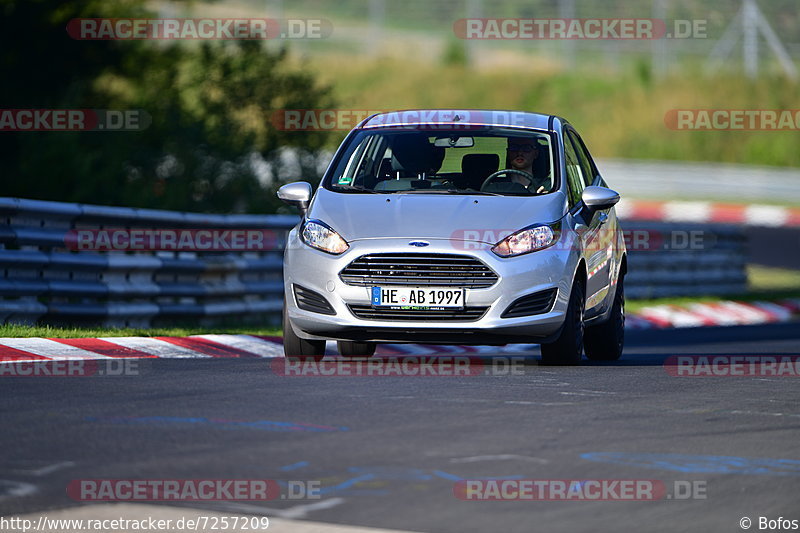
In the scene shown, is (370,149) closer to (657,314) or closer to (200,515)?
(200,515)

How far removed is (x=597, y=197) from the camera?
1127 cm

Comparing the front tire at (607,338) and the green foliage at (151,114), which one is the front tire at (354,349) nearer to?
the front tire at (607,338)

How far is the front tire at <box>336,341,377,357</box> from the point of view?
12.2 m

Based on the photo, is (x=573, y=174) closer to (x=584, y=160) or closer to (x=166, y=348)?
(x=584, y=160)

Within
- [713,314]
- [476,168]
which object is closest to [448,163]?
[476,168]

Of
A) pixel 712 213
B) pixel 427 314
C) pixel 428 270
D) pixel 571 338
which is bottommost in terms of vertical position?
pixel 571 338

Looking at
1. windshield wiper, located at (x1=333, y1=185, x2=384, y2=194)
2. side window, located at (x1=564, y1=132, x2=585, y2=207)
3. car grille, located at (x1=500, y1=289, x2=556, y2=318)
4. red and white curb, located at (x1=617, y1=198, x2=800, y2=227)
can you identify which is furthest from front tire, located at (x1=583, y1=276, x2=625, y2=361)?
red and white curb, located at (x1=617, y1=198, x2=800, y2=227)

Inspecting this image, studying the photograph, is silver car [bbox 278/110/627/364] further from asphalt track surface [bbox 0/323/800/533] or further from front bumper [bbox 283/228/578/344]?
asphalt track surface [bbox 0/323/800/533]

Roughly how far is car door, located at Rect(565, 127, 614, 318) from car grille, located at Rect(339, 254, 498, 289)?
44.2 inches

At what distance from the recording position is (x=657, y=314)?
22250mm

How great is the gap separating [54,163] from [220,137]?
16.1 feet

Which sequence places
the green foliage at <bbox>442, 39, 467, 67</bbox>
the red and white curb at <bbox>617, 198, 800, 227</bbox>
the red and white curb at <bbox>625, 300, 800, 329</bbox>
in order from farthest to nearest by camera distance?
the green foliage at <bbox>442, 39, 467, 67</bbox>, the red and white curb at <bbox>617, 198, 800, 227</bbox>, the red and white curb at <bbox>625, 300, 800, 329</bbox>

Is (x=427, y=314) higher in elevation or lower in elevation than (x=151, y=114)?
lower

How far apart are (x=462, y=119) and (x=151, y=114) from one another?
15.8m
